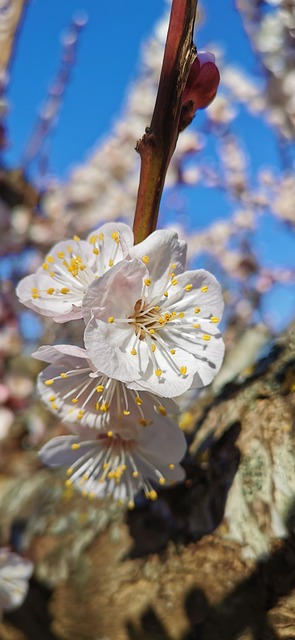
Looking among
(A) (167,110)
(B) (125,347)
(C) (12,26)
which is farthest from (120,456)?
(C) (12,26)

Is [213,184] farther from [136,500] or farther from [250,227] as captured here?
[136,500]

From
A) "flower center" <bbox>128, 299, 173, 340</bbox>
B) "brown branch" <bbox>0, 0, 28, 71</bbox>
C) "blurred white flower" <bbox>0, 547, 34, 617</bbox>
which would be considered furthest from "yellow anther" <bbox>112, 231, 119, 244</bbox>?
"brown branch" <bbox>0, 0, 28, 71</bbox>

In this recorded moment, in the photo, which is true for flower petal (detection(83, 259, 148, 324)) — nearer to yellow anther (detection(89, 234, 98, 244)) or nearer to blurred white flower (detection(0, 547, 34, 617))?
yellow anther (detection(89, 234, 98, 244))

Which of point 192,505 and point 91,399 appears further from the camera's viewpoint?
point 192,505

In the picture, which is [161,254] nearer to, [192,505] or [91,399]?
[91,399]

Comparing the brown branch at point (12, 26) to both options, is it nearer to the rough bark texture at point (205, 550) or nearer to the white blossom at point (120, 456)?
the rough bark texture at point (205, 550)
